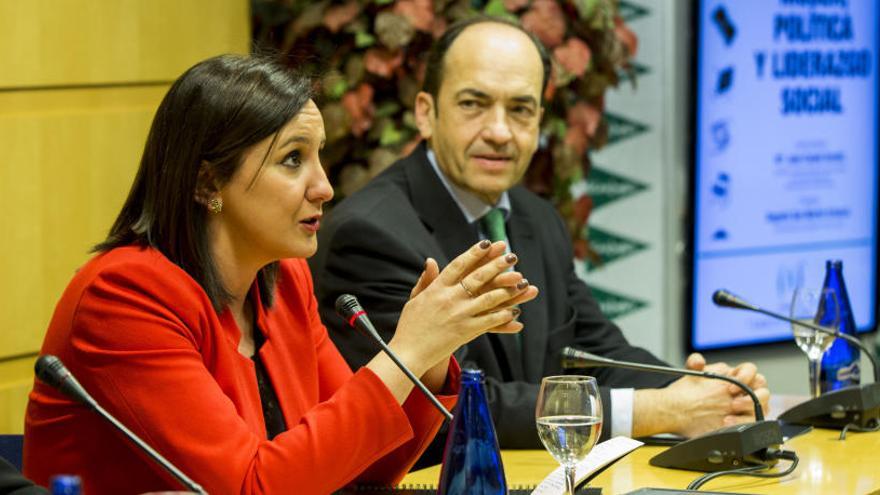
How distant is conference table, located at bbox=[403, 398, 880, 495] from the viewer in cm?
229

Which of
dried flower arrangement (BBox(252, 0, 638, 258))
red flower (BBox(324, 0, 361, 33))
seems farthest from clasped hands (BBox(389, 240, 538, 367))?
red flower (BBox(324, 0, 361, 33))

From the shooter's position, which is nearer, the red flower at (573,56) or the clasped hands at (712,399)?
the clasped hands at (712,399)

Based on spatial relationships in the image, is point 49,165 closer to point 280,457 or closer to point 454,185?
point 454,185

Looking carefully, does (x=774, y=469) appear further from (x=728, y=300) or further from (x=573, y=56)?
(x=573, y=56)

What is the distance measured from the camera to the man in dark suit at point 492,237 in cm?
275

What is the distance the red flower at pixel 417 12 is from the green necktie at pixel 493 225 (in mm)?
829

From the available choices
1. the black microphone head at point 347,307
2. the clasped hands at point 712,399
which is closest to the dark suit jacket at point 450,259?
the clasped hands at point 712,399

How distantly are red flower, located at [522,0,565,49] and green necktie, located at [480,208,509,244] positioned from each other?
989 millimetres

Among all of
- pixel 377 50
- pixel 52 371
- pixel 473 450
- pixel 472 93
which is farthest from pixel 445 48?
pixel 52 371

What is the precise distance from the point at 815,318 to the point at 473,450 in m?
1.38

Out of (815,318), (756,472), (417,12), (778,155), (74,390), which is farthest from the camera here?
(778,155)

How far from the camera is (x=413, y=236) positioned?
300cm

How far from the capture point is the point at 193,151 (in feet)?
7.13

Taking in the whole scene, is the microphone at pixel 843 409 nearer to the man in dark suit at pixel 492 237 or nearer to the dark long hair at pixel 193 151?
the man in dark suit at pixel 492 237
